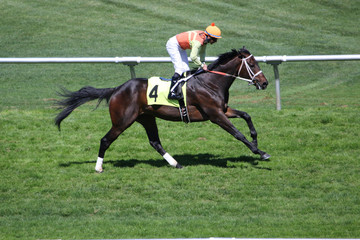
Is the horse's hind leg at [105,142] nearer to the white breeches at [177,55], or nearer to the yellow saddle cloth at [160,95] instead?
the yellow saddle cloth at [160,95]

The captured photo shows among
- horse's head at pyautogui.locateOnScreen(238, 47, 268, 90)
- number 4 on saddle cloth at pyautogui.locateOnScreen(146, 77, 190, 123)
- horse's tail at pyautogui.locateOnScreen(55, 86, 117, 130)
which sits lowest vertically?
horse's tail at pyautogui.locateOnScreen(55, 86, 117, 130)

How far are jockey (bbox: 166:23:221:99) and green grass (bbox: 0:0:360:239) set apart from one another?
155 cm

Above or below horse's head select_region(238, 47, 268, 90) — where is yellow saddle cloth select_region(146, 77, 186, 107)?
below

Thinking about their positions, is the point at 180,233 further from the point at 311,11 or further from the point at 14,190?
the point at 311,11

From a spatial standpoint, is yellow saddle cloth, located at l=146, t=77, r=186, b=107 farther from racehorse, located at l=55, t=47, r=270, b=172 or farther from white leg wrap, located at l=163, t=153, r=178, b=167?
white leg wrap, located at l=163, t=153, r=178, b=167

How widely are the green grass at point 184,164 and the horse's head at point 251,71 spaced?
130 centimetres

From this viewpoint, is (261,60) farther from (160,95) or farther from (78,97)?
(78,97)

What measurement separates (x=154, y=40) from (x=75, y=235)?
1583 centimetres

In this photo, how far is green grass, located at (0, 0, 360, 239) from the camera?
20.2 ft

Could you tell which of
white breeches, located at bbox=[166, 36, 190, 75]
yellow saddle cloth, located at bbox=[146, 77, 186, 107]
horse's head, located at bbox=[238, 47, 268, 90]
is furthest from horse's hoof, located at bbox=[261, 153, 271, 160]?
white breeches, located at bbox=[166, 36, 190, 75]

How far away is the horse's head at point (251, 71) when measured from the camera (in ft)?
27.3

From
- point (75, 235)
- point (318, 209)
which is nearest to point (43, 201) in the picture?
point (75, 235)

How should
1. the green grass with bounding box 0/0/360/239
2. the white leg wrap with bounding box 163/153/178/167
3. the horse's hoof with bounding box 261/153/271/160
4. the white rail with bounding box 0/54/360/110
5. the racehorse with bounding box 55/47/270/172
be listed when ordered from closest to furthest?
the green grass with bounding box 0/0/360/239 < the horse's hoof with bounding box 261/153/271/160 < the racehorse with bounding box 55/47/270/172 < the white leg wrap with bounding box 163/153/178/167 < the white rail with bounding box 0/54/360/110

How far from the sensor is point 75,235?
5840 mm
